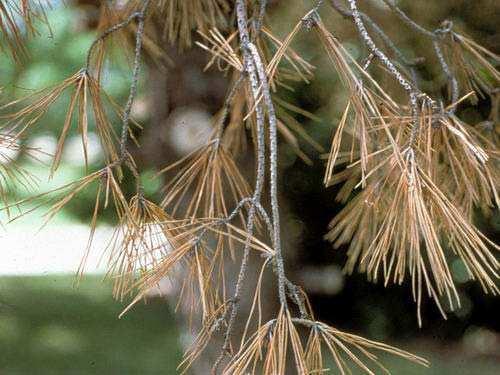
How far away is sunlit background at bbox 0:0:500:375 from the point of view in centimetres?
137

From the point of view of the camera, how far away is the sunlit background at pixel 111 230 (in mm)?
1374

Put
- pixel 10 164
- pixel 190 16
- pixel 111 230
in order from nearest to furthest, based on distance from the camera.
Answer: pixel 10 164 → pixel 190 16 → pixel 111 230

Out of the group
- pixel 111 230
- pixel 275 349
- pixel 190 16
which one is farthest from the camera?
pixel 111 230

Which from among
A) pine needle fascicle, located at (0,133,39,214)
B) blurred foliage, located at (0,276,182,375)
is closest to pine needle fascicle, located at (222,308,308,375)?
pine needle fascicle, located at (0,133,39,214)

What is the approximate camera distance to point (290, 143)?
4.68 feet

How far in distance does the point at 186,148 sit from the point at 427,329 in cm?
74

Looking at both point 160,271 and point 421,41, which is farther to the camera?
point 421,41

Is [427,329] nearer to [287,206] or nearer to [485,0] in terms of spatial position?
[287,206]

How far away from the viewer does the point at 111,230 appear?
1374mm

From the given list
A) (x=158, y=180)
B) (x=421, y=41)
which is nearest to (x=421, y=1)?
(x=421, y=41)

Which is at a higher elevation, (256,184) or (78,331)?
(256,184)

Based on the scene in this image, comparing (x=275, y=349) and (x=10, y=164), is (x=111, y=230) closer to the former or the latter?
(x=10, y=164)

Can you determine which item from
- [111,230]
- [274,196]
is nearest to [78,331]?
[111,230]

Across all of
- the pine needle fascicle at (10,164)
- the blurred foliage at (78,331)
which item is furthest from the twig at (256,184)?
the blurred foliage at (78,331)
